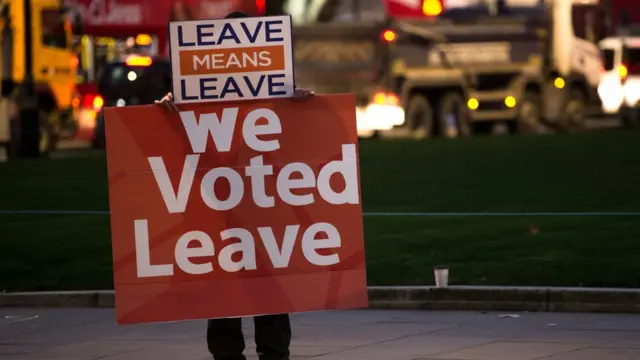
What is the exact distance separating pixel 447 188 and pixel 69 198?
4169mm

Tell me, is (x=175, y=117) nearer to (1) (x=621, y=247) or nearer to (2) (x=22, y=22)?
(1) (x=621, y=247)

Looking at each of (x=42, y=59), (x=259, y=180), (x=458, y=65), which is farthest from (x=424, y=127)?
(x=259, y=180)

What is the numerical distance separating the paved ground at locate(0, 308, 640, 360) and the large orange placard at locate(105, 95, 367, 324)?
1497 millimetres

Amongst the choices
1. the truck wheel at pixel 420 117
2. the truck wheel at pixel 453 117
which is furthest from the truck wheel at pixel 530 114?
the truck wheel at pixel 420 117

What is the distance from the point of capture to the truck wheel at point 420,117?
123 ft

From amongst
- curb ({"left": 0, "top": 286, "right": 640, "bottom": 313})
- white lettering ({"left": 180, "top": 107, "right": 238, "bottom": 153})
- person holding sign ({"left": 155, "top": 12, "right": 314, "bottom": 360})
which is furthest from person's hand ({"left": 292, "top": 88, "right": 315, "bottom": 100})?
curb ({"left": 0, "top": 286, "right": 640, "bottom": 313})

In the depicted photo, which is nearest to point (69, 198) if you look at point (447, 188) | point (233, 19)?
point (447, 188)

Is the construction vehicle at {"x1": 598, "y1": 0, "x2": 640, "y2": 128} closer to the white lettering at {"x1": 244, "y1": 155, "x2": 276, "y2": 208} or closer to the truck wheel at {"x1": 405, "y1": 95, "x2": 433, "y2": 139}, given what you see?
the truck wheel at {"x1": 405, "y1": 95, "x2": 433, "y2": 139}

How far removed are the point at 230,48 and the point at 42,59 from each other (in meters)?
25.2

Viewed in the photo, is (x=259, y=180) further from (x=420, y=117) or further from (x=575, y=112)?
(x=575, y=112)

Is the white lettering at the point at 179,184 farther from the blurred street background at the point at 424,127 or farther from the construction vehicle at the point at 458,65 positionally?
the construction vehicle at the point at 458,65

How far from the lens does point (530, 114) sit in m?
38.9

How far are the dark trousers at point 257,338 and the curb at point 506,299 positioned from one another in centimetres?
363

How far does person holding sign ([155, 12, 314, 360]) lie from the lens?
8.59 meters
